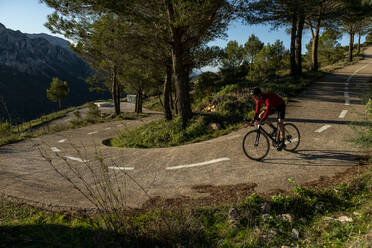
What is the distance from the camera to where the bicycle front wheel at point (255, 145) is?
20.7 feet

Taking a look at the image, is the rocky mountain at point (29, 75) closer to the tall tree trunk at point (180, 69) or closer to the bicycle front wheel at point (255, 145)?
the tall tree trunk at point (180, 69)

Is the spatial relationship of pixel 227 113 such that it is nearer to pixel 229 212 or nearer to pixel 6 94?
pixel 229 212

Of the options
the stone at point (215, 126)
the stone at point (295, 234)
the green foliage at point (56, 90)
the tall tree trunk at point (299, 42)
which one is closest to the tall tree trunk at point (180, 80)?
the stone at point (215, 126)

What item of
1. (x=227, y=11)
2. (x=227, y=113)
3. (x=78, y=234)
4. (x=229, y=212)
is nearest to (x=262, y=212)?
(x=229, y=212)

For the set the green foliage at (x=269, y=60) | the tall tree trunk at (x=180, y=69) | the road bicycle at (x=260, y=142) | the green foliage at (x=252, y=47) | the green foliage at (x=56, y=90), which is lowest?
the road bicycle at (x=260, y=142)

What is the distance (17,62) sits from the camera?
161m

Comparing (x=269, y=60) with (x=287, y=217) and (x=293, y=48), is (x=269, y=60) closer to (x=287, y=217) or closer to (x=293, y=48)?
(x=293, y=48)

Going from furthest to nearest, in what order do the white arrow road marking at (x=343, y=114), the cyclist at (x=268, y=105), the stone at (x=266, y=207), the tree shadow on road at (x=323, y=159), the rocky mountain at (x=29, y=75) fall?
the rocky mountain at (x=29, y=75) → the white arrow road marking at (x=343, y=114) → the cyclist at (x=268, y=105) → the tree shadow on road at (x=323, y=159) → the stone at (x=266, y=207)

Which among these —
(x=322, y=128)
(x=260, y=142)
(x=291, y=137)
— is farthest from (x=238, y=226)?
(x=322, y=128)

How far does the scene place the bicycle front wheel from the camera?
6301mm

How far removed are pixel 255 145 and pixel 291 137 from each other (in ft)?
3.89

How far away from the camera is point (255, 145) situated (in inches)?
250

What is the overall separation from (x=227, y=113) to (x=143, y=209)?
756 centimetres

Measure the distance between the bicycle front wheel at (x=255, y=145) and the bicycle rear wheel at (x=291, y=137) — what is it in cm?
81
